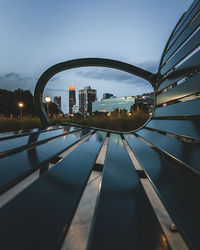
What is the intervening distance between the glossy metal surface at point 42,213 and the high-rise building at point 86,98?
102103 mm

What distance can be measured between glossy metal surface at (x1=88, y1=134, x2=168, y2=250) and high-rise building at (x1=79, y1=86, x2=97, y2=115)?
335 feet

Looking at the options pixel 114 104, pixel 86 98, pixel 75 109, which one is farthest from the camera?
pixel 75 109

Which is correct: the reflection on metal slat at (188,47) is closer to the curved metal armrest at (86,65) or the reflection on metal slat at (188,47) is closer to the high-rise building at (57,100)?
the curved metal armrest at (86,65)

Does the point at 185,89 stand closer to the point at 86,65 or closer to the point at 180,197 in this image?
the point at 180,197

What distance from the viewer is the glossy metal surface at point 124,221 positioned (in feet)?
0.86

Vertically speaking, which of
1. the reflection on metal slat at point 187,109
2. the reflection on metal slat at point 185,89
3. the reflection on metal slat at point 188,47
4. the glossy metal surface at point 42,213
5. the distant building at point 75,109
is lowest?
the glossy metal surface at point 42,213

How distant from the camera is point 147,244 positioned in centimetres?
26

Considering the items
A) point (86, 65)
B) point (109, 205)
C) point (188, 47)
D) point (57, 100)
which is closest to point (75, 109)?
point (57, 100)

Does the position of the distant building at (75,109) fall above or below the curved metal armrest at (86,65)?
above

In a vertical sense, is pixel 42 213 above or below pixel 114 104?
below

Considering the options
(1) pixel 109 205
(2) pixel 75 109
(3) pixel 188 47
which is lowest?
(1) pixel 109 205

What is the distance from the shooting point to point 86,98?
106500mm

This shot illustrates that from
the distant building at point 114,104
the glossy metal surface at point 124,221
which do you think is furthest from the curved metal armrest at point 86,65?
the distant building at point 114,104

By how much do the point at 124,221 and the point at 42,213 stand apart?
0.22m
